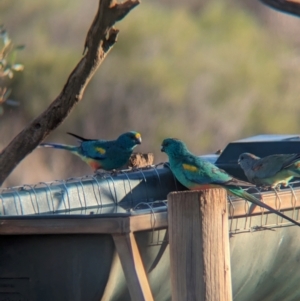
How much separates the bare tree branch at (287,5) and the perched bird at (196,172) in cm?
96

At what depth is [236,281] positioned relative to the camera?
3994 mm

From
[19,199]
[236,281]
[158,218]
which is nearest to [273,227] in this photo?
[236,281]

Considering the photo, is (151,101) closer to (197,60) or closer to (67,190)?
(197,60)

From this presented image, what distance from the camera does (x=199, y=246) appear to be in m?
2.90

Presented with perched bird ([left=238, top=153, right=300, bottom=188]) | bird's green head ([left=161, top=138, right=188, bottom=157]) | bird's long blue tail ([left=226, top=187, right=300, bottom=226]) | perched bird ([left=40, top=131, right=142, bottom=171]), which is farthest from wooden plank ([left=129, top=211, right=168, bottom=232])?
perched bird ([left=40, top=131, right=142, bottom=171])

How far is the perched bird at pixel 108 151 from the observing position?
231 inches

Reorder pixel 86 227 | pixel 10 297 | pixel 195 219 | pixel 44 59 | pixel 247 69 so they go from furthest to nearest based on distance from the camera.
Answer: pixel 247 69
pixel 44 59
pixel 10 297
pixel 86 227
pixel 195 219

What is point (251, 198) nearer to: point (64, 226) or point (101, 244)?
point (101, 244)

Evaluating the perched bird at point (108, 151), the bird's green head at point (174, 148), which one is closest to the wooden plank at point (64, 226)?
the bird's green head at point (174, 148)

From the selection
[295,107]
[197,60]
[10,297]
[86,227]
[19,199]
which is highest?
[197,60]

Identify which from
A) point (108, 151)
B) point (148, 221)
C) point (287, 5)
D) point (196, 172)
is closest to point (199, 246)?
point (148, 221)

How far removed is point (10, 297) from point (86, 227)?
0.62 m

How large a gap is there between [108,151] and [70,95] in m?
2.20

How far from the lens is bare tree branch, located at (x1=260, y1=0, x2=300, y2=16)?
3195 millimetres
